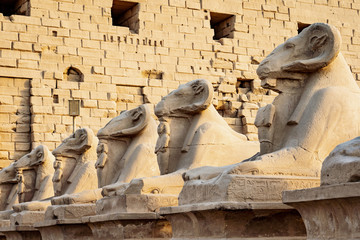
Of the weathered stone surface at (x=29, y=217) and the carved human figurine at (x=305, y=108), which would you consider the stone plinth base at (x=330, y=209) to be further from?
the weathered stone surface at (x=29, y=217)

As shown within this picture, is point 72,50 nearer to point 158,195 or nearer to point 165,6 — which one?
point 165,6

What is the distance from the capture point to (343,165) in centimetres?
372

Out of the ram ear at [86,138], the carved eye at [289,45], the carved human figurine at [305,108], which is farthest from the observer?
the ram ear at [86,138]

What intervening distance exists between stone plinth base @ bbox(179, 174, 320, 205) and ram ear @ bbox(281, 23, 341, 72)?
33.0 inches

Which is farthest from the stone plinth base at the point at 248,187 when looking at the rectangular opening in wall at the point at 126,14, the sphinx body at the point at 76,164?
the rectangular opening in wall at the point at 126,14

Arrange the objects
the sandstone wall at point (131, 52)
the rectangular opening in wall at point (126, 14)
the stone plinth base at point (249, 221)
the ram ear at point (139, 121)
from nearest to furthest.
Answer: the stone plinth base at point (249, 221) < the ram ear at point (139, 121) < the sandstone wall at point (131, 52) < the rectangular opening in wall at point (126, 14)

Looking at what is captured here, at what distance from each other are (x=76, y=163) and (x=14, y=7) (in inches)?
285

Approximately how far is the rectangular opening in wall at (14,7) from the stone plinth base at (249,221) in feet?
35.7

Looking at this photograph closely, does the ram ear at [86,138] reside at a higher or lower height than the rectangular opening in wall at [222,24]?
lower

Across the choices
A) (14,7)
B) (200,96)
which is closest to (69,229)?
(200,96)

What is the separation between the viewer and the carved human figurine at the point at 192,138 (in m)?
6.81

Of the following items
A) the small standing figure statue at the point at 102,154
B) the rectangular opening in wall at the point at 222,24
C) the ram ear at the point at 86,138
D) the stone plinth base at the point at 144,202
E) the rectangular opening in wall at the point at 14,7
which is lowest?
the stone plinth base at the point at 144,202

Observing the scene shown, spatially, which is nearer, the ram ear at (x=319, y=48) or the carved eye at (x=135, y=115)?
the ram ear at (x=319, y=48)

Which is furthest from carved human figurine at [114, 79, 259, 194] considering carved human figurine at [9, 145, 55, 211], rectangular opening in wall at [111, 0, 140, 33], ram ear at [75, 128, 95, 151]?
rectangular opening in wall at [111, 0, 140, 33]
